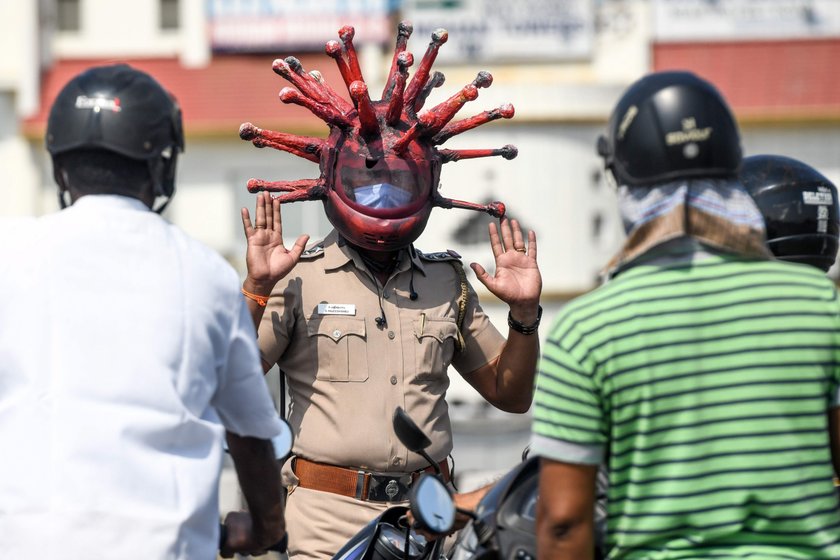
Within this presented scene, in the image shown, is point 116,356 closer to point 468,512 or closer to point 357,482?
point 468,512

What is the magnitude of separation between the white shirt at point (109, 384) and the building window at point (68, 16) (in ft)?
67.1

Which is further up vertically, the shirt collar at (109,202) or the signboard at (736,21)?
the signboard at (736,21)

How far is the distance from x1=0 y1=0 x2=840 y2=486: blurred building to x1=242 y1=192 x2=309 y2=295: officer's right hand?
16035 mm

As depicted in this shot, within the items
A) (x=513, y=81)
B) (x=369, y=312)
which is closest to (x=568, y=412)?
(x=369, y=312)

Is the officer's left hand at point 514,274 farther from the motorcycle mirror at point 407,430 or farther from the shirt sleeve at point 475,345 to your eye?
the motorcycle mirror at point 407,430

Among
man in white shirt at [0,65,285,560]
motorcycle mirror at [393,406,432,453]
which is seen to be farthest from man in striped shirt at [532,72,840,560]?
man in white shirt at [0,65,285,560]

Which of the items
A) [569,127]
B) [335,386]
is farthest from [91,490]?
[569,127]

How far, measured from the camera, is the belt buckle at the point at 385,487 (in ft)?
14.4

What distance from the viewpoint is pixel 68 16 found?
22.5 meters

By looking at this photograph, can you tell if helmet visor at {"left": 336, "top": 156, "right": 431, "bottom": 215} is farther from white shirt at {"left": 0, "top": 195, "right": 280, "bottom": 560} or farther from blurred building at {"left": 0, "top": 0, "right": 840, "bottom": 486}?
blurred building at {"left": 0, "top": 0, "right": 840, "bottom": 486}

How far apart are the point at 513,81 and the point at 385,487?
684 inches

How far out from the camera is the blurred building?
2094 centimetres

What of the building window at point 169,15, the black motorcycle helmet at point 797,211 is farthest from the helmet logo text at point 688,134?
the building window at point 169,15

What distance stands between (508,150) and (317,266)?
82 cm
